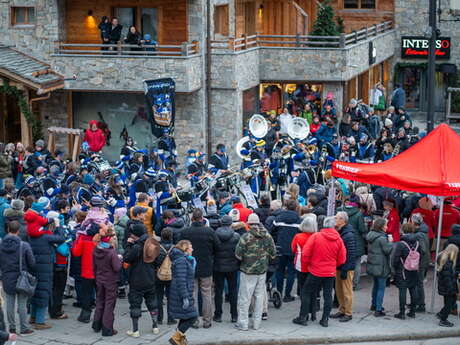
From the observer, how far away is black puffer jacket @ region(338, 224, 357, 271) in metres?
16.0

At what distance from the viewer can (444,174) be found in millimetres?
16688

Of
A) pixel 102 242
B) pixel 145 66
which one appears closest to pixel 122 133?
pixel 145 66

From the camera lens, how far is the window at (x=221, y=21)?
102ft

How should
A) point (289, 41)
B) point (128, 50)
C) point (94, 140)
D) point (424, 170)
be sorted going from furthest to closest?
point (289, 41) → point (128, 50) → point (94, 140) → point (424, 170)

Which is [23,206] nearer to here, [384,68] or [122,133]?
[122,133]

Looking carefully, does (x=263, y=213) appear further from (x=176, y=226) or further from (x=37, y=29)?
(x=37, y=29)

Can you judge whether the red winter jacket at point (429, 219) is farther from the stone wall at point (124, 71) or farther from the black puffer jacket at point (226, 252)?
the stone wall at point (124, 71)

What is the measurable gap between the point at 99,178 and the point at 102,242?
5529 mm

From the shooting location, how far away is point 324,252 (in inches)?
608

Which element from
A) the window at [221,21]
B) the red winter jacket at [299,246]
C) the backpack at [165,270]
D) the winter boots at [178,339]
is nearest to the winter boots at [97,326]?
the backpack at [165,270]

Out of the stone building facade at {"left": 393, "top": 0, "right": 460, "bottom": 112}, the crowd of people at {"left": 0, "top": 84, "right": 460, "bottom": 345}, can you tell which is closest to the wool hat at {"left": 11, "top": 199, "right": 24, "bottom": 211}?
the crowd of people at {"left": 0, "top": 84, "right": 460, "bottom": 345}

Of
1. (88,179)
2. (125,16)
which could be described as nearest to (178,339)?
(88,179)

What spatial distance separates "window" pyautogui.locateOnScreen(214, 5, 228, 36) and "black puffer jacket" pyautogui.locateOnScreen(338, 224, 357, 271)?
1581 cm

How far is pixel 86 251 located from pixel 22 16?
15657 mm
